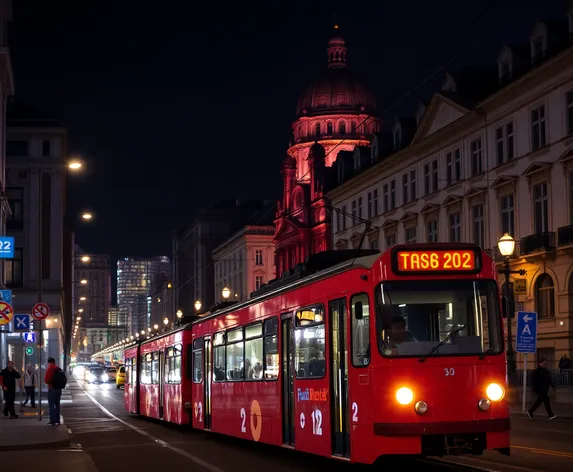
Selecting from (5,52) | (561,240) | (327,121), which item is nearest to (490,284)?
(561,240)

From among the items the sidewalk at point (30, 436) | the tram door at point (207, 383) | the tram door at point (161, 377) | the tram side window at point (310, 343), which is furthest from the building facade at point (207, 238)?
the tram side window at point (310, 343)

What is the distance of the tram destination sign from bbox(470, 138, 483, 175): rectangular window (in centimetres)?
4234

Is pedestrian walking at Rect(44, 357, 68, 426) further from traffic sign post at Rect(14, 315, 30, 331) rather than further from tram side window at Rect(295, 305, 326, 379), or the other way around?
tram side window at Rect(295, 305, 326, 379)

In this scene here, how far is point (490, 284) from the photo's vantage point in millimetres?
14703

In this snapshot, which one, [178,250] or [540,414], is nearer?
[540,414]

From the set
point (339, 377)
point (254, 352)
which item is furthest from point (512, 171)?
point (339, 377)

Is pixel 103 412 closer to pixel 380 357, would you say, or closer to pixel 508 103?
pixel 508 103

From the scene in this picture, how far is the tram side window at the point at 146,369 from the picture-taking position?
116 feet

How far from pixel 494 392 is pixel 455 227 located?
46.1m

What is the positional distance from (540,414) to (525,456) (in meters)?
16.5

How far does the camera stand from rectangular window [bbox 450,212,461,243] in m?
59.4

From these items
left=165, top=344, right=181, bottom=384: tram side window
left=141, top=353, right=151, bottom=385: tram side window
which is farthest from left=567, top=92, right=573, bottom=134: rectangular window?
left=165, top=344, right=181, bottom=384: tram side window

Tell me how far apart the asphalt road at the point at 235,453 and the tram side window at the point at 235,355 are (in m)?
1.43

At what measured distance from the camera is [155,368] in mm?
33562
